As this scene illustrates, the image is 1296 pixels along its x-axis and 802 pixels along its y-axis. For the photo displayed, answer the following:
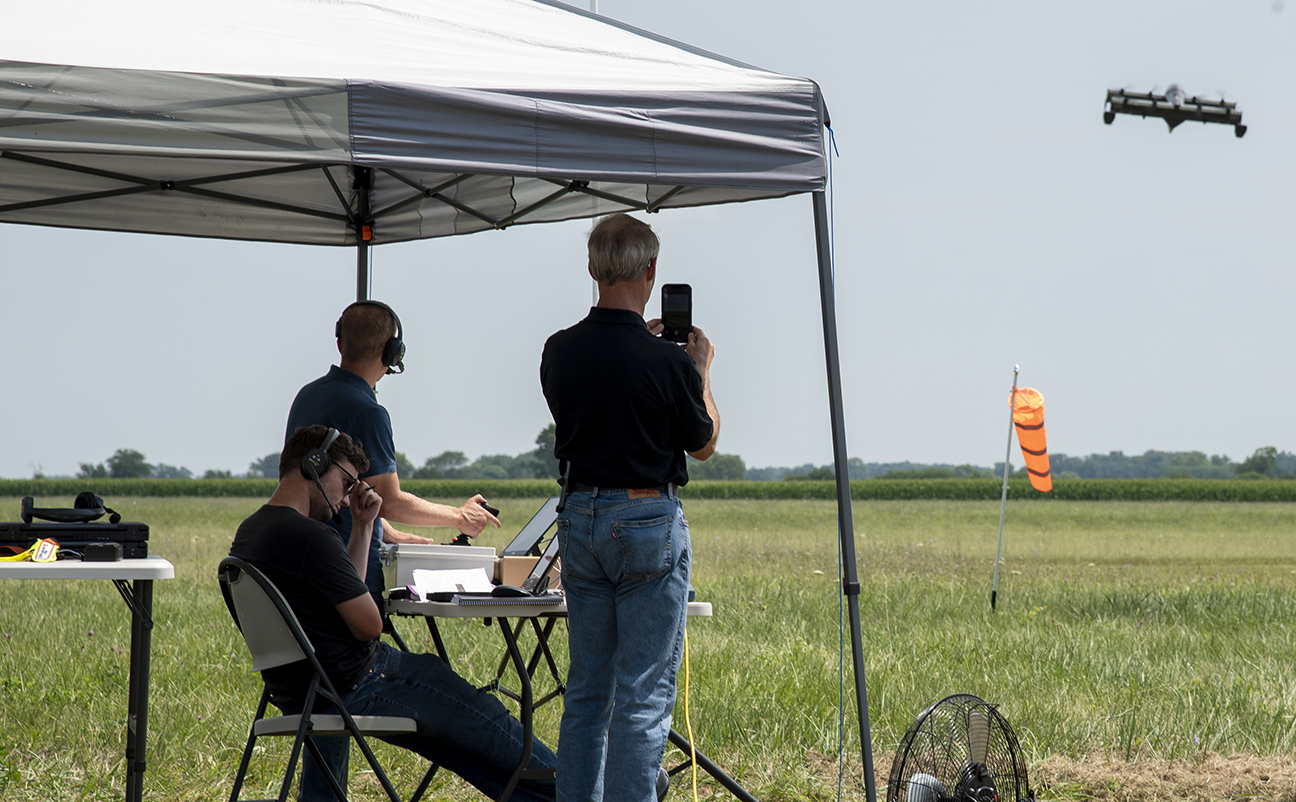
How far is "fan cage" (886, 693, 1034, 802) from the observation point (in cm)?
354

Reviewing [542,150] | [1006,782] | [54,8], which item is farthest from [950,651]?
→ [54,8]

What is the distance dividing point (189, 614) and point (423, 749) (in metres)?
6.59

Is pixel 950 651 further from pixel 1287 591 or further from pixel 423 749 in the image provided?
pixel 1287 591

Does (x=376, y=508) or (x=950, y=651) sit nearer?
(x=376, y=508)

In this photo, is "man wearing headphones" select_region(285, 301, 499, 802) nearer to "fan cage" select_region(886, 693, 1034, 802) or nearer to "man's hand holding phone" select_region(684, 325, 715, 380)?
"man's hand holding phone" select_region(684, 325, 715, 380)

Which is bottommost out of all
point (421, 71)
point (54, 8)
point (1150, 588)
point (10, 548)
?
point (1150, 588)

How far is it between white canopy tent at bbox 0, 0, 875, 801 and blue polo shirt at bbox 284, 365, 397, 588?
0.81 metres

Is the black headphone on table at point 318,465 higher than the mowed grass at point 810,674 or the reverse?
higher

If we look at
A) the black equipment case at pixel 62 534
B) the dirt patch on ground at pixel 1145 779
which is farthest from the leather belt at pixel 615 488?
the dirt patch on ground at pixel 1145 779

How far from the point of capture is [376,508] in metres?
3.31

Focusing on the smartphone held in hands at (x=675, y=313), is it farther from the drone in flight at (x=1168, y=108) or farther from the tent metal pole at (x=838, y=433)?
the drone in flight at (x=1168, y=108)

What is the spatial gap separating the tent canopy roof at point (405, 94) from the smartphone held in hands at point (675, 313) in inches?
12.2

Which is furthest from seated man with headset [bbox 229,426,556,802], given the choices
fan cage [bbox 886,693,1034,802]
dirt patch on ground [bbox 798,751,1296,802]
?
dirt patch on ground [bbox 798,751,1296,802]

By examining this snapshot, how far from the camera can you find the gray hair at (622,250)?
3096mm
